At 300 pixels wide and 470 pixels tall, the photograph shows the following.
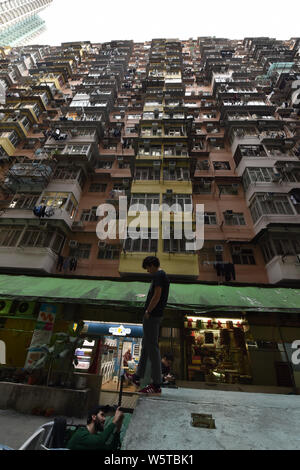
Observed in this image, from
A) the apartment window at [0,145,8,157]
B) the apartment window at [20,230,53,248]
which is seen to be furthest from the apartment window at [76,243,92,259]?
the apartment window at [0,145,8,157]

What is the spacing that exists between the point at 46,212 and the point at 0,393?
463 inches

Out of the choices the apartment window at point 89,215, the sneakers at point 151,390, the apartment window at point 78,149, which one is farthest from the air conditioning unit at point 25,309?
the apartment window at point 78,149

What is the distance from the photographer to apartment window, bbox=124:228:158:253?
14445 mm

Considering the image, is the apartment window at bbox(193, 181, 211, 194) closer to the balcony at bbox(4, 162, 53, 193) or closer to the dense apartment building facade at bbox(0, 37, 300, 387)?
the dense apartment building facade at bbox(0, 37, 300, 387)

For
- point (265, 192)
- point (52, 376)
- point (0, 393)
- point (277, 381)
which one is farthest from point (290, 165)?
point (0, 393)

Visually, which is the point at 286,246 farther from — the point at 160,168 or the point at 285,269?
the point at 160,168

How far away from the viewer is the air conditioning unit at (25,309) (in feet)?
36.7

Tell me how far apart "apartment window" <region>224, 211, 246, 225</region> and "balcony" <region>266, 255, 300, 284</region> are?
4.40m

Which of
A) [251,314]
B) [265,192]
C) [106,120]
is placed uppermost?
[106,120]

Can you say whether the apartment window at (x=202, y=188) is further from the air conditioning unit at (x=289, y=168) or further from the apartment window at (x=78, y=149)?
the apartment window at (x=78, y=149)

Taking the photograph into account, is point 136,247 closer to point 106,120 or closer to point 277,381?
point 277,381

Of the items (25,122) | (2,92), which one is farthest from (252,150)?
(2,92)
